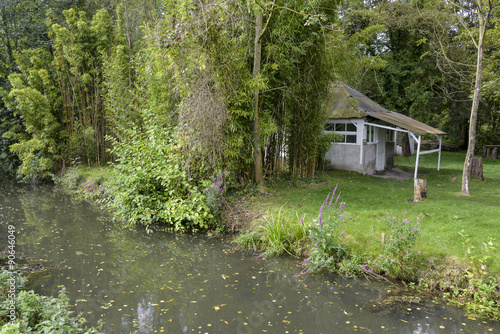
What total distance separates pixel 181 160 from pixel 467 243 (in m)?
5.49

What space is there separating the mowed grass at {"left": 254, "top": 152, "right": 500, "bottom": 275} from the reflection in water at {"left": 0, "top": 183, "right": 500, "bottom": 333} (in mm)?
1030

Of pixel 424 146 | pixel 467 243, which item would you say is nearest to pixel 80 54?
pixel 467 243

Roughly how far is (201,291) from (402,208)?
15.9ft

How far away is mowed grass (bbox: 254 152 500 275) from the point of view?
5541mm

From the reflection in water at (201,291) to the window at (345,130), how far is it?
26.4ft

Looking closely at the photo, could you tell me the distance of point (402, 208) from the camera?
7.46 metres

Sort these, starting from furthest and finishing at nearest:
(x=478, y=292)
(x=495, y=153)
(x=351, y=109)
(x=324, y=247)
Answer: (x=495, y=153)
(x=351, y=109)
(x=324, y=247)
(x=478, y=292)

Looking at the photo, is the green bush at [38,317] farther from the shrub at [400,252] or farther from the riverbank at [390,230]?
the shrub at [400,252]

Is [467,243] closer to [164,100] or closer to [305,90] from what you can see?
[305,90]

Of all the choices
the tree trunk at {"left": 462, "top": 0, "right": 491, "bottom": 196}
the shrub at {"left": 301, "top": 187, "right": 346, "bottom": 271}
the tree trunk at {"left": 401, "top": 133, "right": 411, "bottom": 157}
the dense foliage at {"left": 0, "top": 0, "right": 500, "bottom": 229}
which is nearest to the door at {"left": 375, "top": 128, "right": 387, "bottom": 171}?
the dense foliage at {"left": 0, "top": 0, "right": 500, "bottom": 229}

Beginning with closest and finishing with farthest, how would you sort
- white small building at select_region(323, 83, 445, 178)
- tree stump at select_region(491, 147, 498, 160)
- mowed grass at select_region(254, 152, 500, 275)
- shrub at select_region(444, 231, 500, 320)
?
shrub at select_region(444, 231, 500, 320) < mowed grass at select_region(254, 152, 500, 275) < white small building at select_region(323, 83, 445, 178) < tree stump at select_region(491, 147, 498, 160)

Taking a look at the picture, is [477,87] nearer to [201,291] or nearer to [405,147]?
[201,291]

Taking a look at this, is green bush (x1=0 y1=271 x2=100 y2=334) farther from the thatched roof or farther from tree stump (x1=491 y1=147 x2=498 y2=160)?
tree stump (x1=491 y1=147 x2=498 y2=160)

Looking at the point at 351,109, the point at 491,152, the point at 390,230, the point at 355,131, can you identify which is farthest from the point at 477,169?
the point at 491,152
